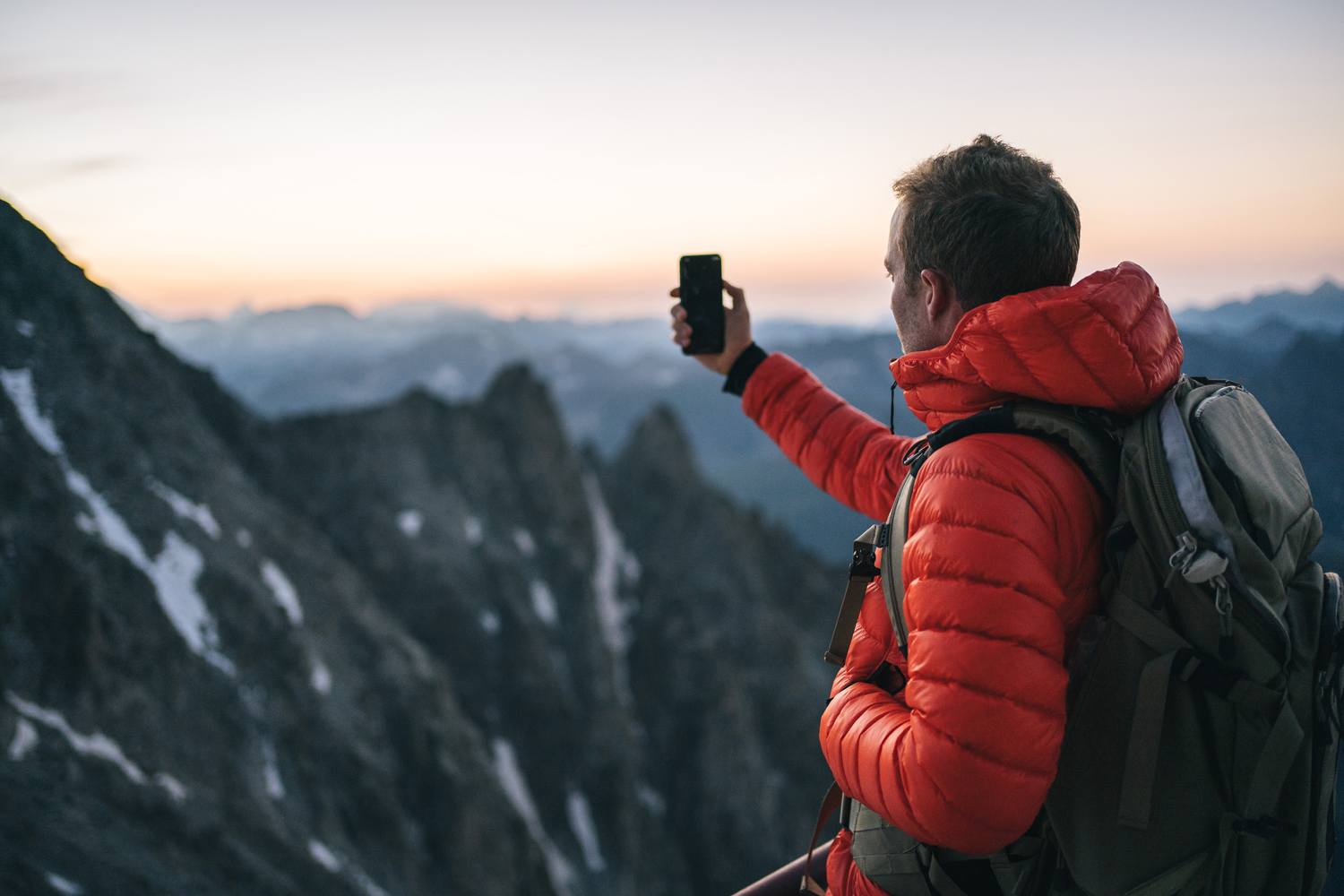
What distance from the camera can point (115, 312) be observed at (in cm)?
4003

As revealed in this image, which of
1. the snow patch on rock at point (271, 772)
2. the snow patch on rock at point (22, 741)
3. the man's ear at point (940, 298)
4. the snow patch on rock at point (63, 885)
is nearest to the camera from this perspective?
the man's ear at point (940, 298)

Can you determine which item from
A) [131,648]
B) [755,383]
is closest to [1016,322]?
[755,383]

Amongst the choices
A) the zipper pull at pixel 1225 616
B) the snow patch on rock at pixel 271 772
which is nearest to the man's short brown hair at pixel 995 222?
the zipper pull at pixel 1225 616

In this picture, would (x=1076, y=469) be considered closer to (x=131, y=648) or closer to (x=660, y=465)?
(x=131, y=648)

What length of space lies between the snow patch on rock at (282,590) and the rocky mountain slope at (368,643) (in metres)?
0.17

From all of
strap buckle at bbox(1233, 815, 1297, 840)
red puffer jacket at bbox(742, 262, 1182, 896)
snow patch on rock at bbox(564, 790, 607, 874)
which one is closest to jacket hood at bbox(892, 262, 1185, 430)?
red puffer jacket at bbox(742, 262, 1182, 896)

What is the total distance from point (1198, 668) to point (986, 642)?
0.71 meters

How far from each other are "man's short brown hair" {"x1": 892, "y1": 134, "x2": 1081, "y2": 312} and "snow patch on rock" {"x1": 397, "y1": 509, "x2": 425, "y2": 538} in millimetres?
61451

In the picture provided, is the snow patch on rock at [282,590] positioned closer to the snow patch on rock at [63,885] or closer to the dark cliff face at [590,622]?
the dark cliff face at [590,622]

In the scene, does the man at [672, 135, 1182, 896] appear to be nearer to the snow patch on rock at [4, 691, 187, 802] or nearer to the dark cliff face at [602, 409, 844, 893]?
the snow patch on rock at [4, 691, 187, 802]

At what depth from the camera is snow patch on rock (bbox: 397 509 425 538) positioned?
59969mm

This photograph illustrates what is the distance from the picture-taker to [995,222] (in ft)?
8.70

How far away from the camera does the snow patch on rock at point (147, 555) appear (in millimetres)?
29453

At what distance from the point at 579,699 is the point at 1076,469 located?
209ft
